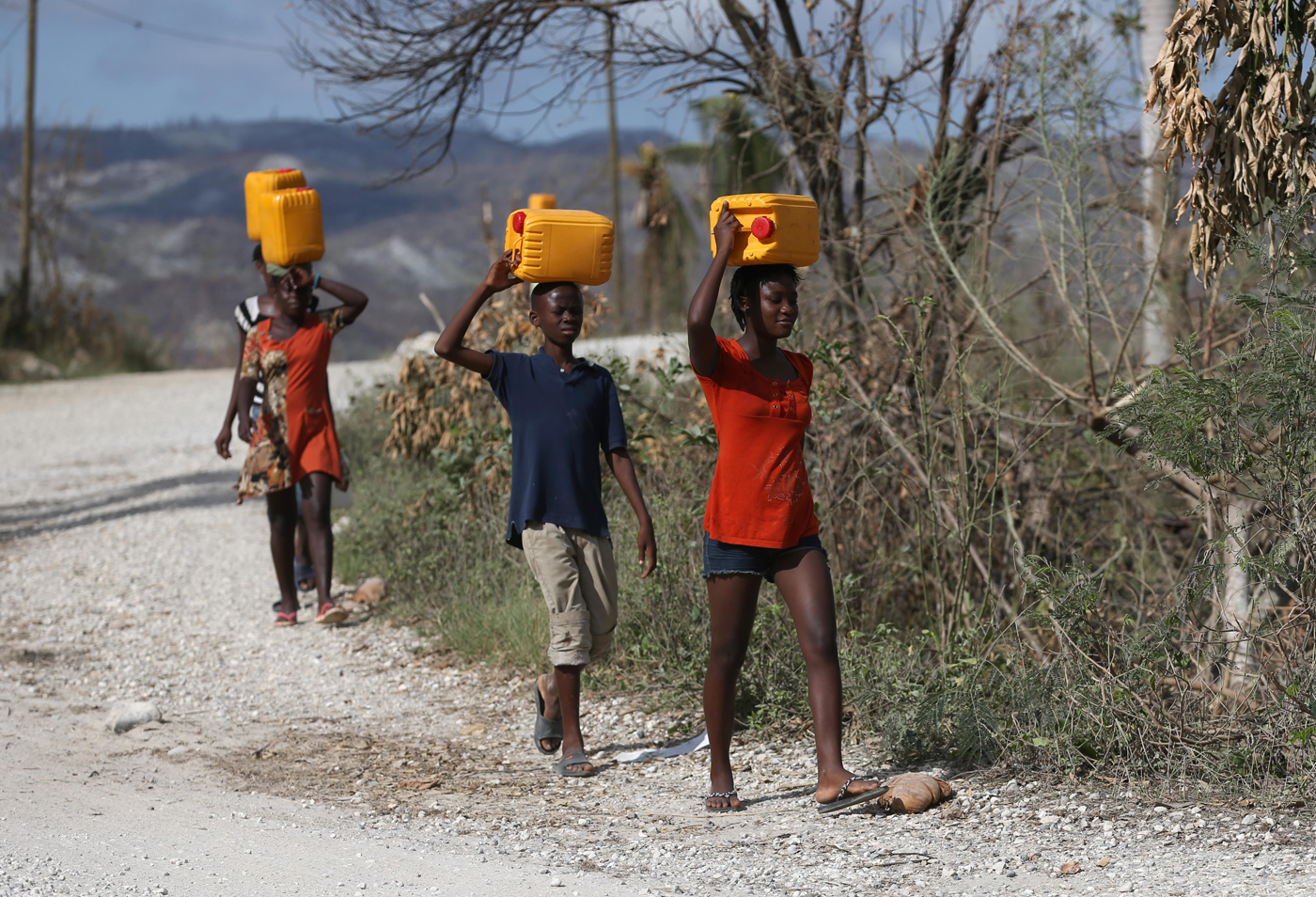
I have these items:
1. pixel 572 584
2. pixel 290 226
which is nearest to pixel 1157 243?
pixel 572 584

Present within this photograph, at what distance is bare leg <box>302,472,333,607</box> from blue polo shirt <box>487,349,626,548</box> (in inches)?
98.9

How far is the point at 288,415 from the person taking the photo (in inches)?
252

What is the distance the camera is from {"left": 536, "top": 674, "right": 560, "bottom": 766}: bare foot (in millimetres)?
4496

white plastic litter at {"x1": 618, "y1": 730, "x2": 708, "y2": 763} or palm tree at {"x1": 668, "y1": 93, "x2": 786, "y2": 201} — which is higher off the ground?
palm tree at {"x1": 668, "y1": 93, "x2": 786, "y2": 201}

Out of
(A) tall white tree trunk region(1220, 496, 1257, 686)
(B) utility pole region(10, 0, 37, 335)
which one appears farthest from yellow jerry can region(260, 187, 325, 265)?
(B) utility pole region(10, 0, 37, 335)

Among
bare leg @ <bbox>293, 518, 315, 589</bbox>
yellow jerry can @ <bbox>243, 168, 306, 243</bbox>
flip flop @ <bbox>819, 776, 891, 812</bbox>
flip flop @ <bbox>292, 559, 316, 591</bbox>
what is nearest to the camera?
flip flop @ <bbox>819, 776, 891, 812</bbox>

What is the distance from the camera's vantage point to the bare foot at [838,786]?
11.6ft

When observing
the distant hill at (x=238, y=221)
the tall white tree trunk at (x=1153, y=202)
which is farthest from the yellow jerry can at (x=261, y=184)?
the distant hill at (x=238, y=221)

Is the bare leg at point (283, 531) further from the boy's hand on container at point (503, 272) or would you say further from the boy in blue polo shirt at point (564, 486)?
the boy's hand on container at point (503, 272)

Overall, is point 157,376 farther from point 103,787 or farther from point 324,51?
point 103,787

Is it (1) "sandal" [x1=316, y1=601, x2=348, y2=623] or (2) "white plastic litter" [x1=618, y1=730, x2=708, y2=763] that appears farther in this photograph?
(1) "sandal" [x1=316, y1=601, x2=348, y2=623]

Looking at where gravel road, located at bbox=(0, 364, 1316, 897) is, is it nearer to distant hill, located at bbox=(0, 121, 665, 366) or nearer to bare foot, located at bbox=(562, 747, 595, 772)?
bare foot, located at bbox=(562, 747, 595, 772)

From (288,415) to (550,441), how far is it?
2.70 metres

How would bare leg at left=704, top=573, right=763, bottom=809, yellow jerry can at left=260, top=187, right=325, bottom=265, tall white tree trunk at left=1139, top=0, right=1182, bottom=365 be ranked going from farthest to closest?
yellow jerry can at left=260, top=187, right=325, bottom=265 < tall white tree trunk at left=1139, top=0, right=1182, bottom=365 < bare leg at left=704, top=573, right=763, bottom=809
